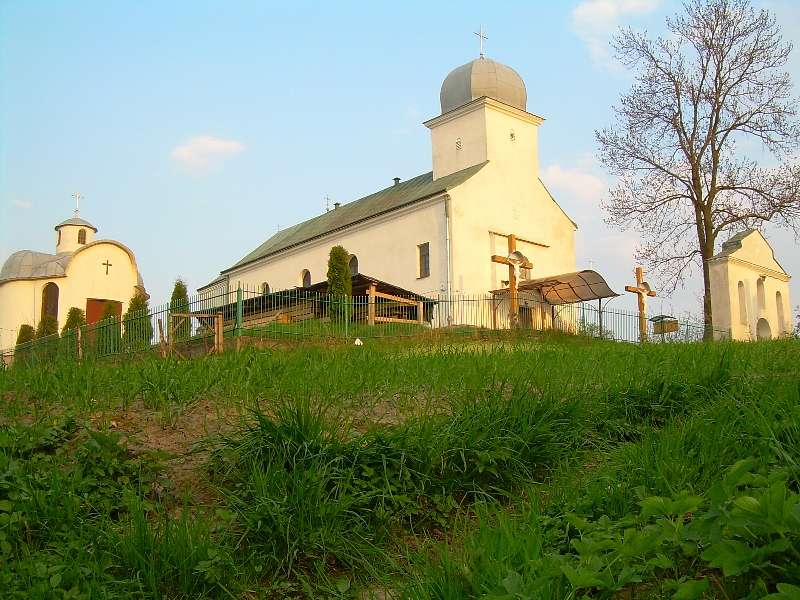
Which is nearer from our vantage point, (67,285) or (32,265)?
(67,285)

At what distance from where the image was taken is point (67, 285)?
114 feet

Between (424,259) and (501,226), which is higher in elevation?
(501,226)

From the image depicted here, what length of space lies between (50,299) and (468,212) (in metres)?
19.1

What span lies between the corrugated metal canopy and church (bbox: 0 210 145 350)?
17571 mm

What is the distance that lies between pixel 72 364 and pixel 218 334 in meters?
5.16

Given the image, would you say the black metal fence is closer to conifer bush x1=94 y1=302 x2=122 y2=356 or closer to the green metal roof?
conifer bush x1=94 y1=302 x2=122 y2=356

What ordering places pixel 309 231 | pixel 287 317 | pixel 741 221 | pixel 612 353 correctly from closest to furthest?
1. pixel 612 353
2. pixel 287 317
3. pixel 741 221
4. pixel 309 231

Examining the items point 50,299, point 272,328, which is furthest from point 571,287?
point 50,299

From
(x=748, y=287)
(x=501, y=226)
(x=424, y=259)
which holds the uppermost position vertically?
(x=501, y=226)

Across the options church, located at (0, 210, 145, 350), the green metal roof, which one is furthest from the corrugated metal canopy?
church, located at (0, 210, 145, 350)

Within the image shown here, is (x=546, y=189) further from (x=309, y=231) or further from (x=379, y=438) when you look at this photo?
(x=379, y=438)

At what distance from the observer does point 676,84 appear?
75.7 ft

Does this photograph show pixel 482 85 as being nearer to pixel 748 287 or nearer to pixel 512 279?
pixel 512 279

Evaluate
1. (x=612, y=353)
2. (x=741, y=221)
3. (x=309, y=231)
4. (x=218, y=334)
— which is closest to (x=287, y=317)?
(x=218, y=334)
